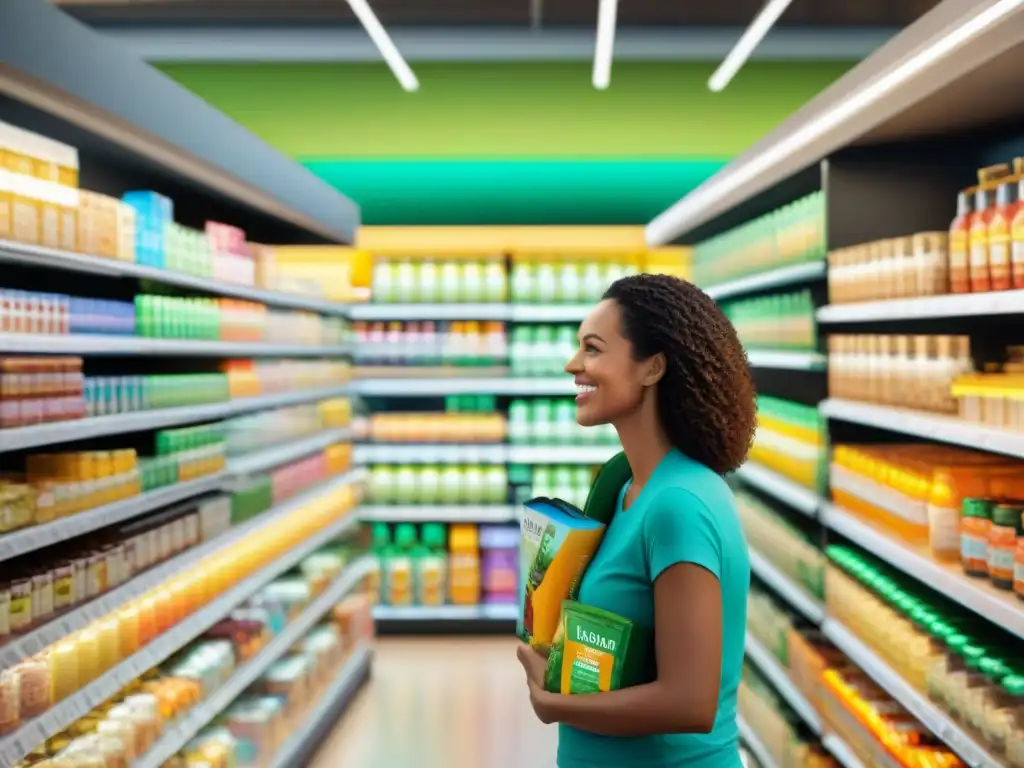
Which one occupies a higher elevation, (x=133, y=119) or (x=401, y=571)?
(x=133, y=119)

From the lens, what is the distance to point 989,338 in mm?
3381

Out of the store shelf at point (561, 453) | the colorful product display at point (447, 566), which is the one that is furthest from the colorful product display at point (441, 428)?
the colorful product display at point (447, 566)

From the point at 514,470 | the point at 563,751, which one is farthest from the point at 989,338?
the point at 514,470

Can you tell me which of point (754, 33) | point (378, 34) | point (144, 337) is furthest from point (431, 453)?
point (144, 337)

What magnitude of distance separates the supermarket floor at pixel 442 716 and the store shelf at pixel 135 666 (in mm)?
1072

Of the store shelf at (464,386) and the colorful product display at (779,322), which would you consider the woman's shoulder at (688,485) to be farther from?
the store shelf at (464,386)

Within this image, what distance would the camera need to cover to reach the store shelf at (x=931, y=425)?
2398 millimetres

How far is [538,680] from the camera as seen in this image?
1.76 m

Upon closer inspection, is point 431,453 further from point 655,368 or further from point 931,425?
point 655,368

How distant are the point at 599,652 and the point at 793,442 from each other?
2.98 m

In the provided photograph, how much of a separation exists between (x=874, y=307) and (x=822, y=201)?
2.62ft

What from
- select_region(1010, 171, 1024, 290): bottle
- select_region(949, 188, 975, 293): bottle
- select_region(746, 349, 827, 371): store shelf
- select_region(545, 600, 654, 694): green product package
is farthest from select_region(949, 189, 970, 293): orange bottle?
select_region(545, 600, 654, 694): green product package

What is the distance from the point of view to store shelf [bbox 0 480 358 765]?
260 cm

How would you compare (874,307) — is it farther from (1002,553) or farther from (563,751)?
(563,751)
